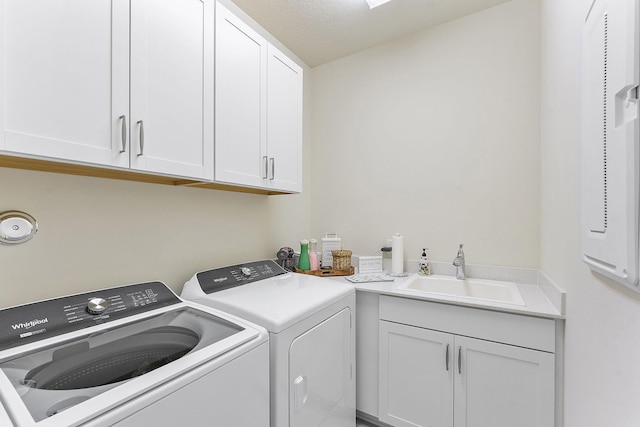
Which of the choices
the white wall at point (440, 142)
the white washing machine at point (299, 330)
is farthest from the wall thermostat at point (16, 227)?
the white wall at point (440, 142)

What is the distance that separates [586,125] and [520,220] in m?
1.11

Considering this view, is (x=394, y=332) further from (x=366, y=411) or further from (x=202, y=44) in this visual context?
(x=202, y=44)

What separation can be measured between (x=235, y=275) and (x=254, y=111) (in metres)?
1.00

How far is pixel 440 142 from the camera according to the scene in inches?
87.4

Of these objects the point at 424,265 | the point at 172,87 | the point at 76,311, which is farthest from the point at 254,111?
the point at 424,265

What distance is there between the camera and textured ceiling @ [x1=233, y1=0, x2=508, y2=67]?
1998 mm

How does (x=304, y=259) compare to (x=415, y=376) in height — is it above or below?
above

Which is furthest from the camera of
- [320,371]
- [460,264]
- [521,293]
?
[460,264]

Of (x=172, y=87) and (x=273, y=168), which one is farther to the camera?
(x=273, y=168)

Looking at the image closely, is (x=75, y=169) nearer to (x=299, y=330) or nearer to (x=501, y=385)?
(x=299, y=330)

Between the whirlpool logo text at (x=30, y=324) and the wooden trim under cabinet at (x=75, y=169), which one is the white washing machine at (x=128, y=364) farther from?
the wooden trim under cabinet at (x=75, y=169)

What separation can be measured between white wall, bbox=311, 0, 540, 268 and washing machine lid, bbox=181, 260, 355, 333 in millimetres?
942

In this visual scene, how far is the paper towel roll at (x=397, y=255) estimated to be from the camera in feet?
7.31

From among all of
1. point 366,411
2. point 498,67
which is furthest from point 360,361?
point 498,67
